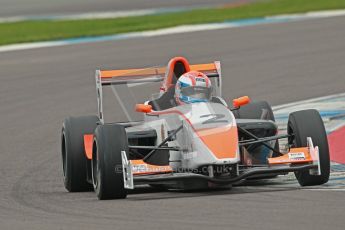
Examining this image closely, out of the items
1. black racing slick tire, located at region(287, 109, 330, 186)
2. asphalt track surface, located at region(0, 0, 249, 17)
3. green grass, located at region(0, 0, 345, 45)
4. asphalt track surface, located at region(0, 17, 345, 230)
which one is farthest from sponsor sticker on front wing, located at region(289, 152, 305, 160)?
asphalt track surface, located at region(0, 0, 249, 17)

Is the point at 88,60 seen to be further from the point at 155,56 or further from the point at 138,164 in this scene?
the point at 138,164

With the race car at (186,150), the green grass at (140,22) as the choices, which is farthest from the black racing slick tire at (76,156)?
the green grass at (140,22)

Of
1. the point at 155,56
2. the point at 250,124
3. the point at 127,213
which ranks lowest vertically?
the point at 127,213

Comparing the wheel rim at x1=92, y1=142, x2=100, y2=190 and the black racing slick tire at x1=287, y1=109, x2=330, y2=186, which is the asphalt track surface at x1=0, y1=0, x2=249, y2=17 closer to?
the wheel rim at x1=92, y1=142, x2=100, y2=190

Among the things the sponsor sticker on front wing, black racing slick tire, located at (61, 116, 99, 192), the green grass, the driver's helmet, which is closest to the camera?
the sponsor sticker on front wing

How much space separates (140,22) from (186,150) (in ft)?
74.7

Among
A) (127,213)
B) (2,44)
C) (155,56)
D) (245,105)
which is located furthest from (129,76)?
(2,44)

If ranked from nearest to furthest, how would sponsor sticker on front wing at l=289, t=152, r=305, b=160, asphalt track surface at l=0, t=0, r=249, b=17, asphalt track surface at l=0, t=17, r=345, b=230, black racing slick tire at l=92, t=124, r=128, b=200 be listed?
Result: asphalt track surface at l=0, t=17, r=345, b=230
black racing slick tire at l=92, t=124, r=128, b=200
sponsor sticker on front wing at l=289, t=152, r=305, b=160
asphalt track surface at l=0, t=0, r=249, b=17

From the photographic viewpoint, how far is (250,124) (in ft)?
41.9

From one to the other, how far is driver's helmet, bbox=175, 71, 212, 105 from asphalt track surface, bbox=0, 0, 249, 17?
28.9m

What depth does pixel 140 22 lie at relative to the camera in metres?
34.6

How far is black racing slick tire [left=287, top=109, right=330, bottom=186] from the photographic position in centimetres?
1202

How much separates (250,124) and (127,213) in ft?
7.78

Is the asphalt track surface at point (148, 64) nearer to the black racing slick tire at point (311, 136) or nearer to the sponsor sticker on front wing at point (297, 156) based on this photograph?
the black racing slick tire at point (311, 136)
